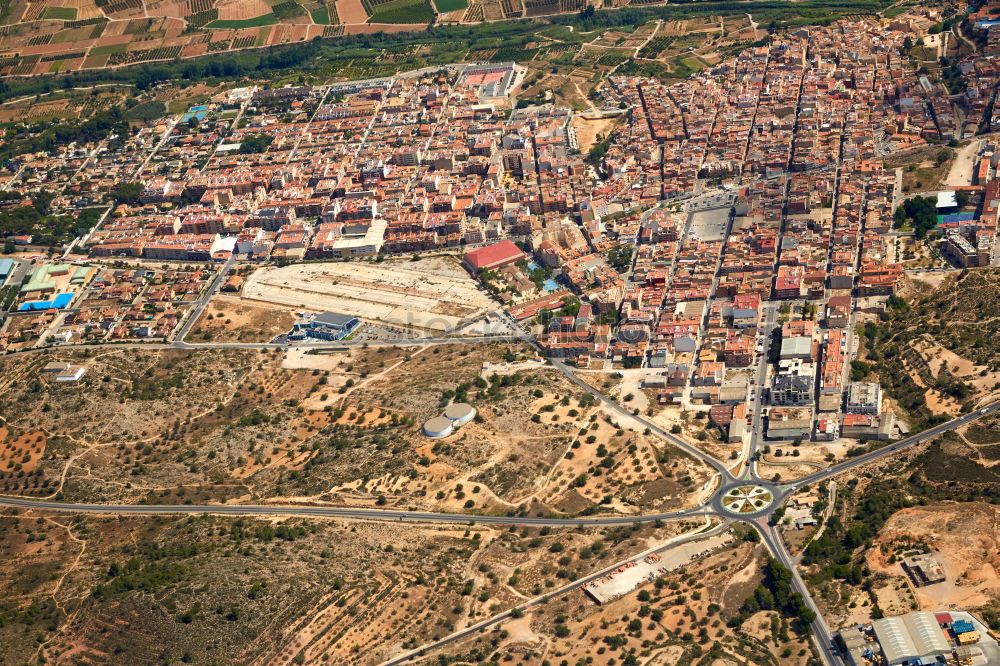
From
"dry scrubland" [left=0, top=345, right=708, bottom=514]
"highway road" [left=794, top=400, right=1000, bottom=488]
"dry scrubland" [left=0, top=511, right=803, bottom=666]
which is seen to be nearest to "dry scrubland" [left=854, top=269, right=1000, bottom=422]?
"highway road" [left=794, top=400, right=1000, bottom=488]

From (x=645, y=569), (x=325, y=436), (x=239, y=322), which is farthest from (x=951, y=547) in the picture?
(x=239, y=322)

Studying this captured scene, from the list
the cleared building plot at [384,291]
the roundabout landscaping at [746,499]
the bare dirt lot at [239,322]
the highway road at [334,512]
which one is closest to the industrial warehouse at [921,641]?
the roundabout landscaping at [746,499]

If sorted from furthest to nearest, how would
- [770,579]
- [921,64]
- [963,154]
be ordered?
[921,64], [963,154], [770,579]

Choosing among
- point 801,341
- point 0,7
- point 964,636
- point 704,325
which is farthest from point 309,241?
point 0,7

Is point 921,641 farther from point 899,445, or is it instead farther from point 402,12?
point 402,12

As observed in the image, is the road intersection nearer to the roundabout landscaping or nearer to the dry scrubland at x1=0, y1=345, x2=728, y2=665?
the roundabout landscaping

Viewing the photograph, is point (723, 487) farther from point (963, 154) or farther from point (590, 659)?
point (963, 154)

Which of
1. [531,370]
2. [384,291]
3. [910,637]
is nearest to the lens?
[910,637]
